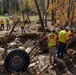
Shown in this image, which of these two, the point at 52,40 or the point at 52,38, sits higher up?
the point at 52,38

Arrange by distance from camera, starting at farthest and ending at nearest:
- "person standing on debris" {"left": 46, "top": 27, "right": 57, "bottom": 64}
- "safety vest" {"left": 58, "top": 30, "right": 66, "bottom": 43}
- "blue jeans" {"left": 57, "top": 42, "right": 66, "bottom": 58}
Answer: "blue jeans" {"left": 57, "top": 42, "right": 66, "bottom": 58}, "safety vest" {"left": 58, "top": 30, "right": 66, "bottom": 43}, "person standing on debris" {"left": 46, "top": 27, "right": 57, "bottom": 64}

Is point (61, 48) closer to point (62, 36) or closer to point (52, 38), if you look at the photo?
point (62, 36)

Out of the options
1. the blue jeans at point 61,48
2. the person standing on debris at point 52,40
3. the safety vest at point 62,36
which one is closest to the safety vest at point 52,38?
the person standing on debris at point 52,40

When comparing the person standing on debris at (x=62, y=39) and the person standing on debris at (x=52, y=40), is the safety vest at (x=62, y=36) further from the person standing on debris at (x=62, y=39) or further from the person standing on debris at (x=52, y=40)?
the person standing on debris at (x=52, y=40)

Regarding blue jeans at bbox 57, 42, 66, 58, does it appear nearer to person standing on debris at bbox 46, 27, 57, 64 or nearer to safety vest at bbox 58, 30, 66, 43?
safety vest at bbox 58, 30, 66, 43

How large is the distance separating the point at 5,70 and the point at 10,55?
1002 mm

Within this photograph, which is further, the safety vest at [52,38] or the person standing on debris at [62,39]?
the person standing on debris at [62,39]

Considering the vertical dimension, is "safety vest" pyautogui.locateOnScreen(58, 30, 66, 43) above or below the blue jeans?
above

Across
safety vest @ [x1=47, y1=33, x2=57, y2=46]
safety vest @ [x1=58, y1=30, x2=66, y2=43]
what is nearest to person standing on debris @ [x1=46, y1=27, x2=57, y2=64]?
safety vest @ [x1=47, y1=33, x2=57, y2=46]

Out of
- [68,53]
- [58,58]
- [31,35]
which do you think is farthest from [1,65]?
[31,35]

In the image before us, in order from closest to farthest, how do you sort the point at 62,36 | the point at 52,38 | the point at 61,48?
1. the point at 52,38
2. the point at 62,36
3. the point at 61,48

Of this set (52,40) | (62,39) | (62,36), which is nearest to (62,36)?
(62,36)

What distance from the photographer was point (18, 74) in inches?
428

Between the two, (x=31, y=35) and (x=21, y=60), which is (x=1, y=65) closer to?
(x=21, y=60)
